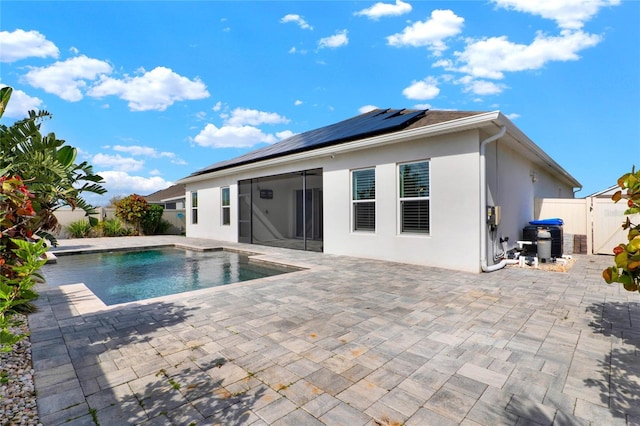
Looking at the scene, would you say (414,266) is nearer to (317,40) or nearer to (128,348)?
(128,348)

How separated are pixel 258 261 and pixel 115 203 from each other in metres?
12.5

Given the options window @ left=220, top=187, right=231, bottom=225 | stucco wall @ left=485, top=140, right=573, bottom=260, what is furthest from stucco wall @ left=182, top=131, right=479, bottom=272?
window @ left=220, top=187, right=231, bottom=225

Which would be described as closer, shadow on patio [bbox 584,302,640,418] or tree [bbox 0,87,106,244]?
shadow on patio [bbox 584,302,640,418]

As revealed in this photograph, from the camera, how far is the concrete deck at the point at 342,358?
80.3 inches

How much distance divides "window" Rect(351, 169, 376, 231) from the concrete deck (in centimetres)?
360

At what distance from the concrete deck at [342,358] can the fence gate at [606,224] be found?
5278 millimetres

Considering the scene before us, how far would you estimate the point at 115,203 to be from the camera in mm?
16781

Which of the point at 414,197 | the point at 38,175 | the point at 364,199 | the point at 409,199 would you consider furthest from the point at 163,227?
the point at 38,175

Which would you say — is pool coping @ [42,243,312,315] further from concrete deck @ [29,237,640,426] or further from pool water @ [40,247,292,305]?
pool water @ [40,247,292,305]

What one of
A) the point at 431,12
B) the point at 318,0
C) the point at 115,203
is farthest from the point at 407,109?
the point at 115,203

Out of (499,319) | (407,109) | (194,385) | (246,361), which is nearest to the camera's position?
(194,385)

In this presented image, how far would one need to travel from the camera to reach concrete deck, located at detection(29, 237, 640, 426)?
80.3 inches

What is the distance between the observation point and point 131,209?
647 inches

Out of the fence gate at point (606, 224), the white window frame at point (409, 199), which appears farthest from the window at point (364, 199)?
the fence gate at point (606, 224)
